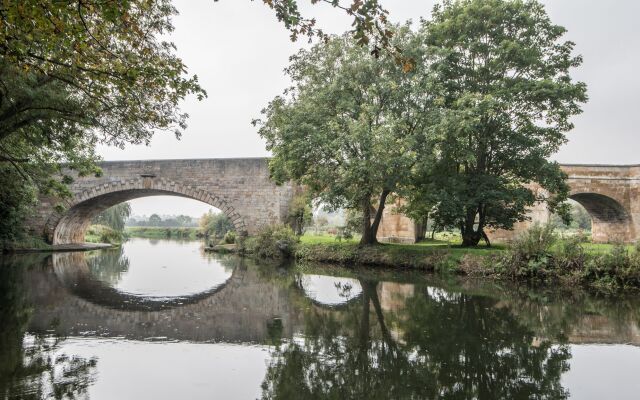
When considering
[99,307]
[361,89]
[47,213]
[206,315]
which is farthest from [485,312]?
[47,213]

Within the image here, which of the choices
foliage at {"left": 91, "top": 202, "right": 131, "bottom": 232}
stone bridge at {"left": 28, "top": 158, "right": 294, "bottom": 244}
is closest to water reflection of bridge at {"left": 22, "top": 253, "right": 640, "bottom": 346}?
stone bridge at {"left": 28, "top": 158, "right": 294, "bottom": 244}

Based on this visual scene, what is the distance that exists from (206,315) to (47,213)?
2028 centimetres

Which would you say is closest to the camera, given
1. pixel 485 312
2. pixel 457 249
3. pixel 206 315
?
pixel 206 315

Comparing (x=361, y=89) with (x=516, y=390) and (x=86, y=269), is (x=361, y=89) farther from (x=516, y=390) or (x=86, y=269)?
(x=516, y=390)

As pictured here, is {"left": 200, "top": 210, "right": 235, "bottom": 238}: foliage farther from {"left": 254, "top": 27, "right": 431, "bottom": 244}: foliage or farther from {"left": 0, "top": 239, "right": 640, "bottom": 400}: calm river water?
{"left": 0, "top": 239, "right": 640, "bottom": 400}: calm river water

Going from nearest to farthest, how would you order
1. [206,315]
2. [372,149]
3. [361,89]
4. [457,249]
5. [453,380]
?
1. [453,380]
2. [206,315]
3. [372,149]
4. [457,249]
5. [361,89]

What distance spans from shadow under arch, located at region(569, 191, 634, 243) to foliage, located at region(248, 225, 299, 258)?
46.4 feet

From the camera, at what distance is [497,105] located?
42.2ft

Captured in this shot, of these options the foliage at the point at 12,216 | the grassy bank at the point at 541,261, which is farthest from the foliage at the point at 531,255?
the foliage at the point at 12,216

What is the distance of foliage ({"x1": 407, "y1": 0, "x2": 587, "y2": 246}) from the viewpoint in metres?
13.2

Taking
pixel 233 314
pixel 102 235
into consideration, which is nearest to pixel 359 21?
pixel 233 314

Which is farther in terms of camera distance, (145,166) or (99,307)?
(145,166)

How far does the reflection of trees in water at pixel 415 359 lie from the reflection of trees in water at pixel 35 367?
5.57ft

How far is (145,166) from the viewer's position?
2198cm
